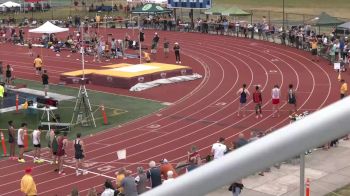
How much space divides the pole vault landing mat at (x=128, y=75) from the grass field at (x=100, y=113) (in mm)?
1168

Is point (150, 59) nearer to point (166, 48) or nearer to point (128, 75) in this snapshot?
point (166, 48)

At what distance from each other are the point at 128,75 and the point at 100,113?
206 inches

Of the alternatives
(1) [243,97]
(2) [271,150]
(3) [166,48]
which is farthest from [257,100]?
(2) [271,150]

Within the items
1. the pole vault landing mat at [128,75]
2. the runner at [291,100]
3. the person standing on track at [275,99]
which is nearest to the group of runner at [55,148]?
the person standing on track at [275,99]

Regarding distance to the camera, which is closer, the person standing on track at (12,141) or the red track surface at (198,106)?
the red track surface at (198,106)

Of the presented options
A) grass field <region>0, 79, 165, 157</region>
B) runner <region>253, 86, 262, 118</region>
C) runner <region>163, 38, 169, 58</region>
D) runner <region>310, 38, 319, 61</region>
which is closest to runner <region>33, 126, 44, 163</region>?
grass field <region>0, 79, 165, 157</region>

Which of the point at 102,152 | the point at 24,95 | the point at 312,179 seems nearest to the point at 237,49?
the point at 24,95

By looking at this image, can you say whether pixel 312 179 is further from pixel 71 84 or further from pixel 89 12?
pixel 89 12

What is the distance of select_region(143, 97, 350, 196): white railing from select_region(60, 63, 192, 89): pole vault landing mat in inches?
1103

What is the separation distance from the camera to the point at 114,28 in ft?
182

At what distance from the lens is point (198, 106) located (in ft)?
82.5

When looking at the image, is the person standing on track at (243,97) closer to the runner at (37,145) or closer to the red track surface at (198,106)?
the red track surface at (198,106)

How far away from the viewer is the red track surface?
58.5 feet

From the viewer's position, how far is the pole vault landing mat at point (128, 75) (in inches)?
1161
